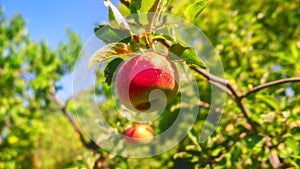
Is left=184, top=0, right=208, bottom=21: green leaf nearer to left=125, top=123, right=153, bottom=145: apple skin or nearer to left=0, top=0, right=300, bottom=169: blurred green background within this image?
left=0, top=0, right=300, bottom=169: blurred green background

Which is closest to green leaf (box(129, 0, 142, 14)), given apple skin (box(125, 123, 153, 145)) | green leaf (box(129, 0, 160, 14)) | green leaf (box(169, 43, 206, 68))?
green leaf (box(129, 0, 160, 14))

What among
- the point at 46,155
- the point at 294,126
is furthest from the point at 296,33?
the point at 46,155

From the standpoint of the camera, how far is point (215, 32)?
438 cm

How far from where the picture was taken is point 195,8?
33.4 inches

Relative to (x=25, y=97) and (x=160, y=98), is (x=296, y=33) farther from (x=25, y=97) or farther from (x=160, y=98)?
(x=160, y=98)

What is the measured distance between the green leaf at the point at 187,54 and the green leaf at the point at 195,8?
0.45 ft

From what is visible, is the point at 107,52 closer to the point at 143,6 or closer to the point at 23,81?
the point at 143,6

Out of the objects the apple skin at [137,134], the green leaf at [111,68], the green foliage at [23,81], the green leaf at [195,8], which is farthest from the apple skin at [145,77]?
the green foliage at [23,81]

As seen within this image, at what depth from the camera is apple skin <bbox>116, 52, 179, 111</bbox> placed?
787 mm

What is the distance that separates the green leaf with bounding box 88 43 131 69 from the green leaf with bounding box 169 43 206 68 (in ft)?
0.36

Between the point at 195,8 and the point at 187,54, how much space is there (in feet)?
0.53

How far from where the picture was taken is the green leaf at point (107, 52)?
2.41 feet

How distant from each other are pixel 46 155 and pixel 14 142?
6429mm

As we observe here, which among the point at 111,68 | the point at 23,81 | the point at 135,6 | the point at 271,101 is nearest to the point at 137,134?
the point at 271,101
